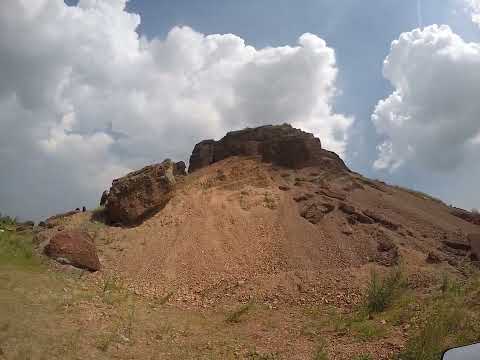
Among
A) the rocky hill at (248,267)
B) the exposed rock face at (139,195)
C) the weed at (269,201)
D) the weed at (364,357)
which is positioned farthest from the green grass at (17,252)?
the weed at (364,357)

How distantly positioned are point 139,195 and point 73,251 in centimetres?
468

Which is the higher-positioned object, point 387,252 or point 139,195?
point 139,195

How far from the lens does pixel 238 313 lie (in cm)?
1100

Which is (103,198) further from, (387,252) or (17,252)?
(387,252)

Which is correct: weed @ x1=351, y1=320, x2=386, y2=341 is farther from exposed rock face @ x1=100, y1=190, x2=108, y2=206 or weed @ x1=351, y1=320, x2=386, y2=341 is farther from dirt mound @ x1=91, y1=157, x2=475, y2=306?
exposed rock face @ x1=100, y1=190, x2=108, y2=206

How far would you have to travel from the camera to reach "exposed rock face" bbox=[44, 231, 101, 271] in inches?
561

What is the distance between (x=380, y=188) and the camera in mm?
21812

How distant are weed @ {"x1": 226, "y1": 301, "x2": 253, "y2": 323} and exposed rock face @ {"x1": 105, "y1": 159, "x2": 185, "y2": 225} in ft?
26.7

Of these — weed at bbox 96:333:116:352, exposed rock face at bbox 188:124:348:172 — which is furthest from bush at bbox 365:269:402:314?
exposed rock face at bbox 188:124:348:172

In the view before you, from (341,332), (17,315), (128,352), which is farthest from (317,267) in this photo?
(17,315)

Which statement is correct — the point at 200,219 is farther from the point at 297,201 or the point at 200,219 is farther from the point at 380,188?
the point at 380,188

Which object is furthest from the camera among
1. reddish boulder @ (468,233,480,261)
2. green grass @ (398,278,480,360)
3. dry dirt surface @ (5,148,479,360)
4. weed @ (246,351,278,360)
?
reddish boulder @ (468,233,480,261)

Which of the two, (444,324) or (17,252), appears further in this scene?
(17,252)

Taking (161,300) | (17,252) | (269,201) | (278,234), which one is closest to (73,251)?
(17,252)
